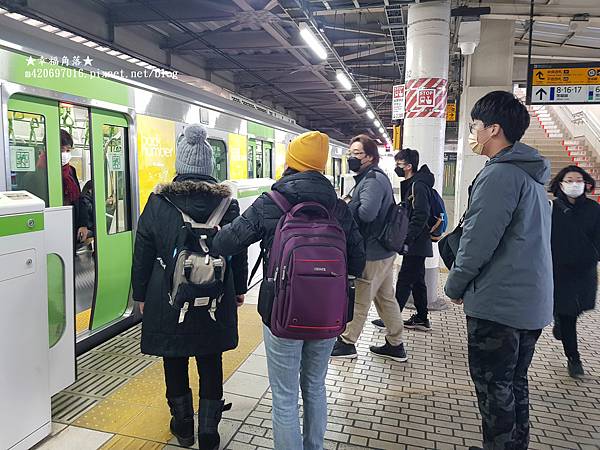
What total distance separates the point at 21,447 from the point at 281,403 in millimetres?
1317

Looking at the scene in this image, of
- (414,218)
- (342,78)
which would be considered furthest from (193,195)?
(342,78)

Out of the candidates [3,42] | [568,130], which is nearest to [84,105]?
[3,42]

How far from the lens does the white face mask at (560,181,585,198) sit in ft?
10.6

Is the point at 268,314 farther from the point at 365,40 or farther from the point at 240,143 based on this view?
the point at 365,40

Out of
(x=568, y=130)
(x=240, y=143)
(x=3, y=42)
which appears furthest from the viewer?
(x=568, y=130)

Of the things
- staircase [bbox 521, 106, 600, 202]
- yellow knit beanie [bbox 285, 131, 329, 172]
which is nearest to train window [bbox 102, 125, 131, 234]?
yellow knit beanie [bbox 285, 131, 329, 172]

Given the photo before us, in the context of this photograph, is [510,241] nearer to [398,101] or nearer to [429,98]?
[429,98]

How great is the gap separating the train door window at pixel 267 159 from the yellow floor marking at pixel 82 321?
4.27 metres

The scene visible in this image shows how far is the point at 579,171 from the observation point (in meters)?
→ 3.26

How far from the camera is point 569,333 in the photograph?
3.40 m

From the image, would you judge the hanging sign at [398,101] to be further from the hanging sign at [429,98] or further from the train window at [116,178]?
the train window at [116,178]

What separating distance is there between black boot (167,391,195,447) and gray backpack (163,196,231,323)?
469 millimetres

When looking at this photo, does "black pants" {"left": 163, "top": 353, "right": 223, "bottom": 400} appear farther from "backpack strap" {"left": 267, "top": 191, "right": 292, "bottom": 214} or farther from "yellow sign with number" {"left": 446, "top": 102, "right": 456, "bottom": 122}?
"yellow sign with number" {"left": 446, "top": 102, "right": 456, "bottom": 122}

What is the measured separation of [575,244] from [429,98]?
2.42 metres
